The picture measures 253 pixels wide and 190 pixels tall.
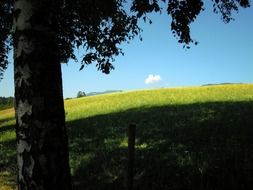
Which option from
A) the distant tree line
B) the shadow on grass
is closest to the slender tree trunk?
the shadow on grass

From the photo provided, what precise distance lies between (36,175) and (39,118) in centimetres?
79

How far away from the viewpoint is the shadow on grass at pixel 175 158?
31.8ft

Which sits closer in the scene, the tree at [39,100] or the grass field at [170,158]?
the tree at [39,100]

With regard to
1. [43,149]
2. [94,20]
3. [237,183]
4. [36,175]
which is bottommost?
[237,183]

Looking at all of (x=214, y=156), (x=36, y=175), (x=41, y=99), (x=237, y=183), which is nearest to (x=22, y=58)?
(x=41, y=99)

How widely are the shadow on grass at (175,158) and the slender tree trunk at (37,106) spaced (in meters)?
4.29

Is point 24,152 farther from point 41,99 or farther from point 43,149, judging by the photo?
point 41,99

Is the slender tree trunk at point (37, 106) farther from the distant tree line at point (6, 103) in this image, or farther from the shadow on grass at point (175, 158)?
the distant tree line at point (6, 103)

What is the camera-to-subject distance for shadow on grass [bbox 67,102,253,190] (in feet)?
31.8

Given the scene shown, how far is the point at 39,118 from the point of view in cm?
573

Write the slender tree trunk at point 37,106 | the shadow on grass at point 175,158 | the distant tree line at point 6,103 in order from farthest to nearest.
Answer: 1. the distant tree line at point 6,103
2. the shadow on grass at point 175,158
3. the slender tree trunk at point 37,106

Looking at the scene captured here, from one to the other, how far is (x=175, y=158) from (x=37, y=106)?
7.22 metres

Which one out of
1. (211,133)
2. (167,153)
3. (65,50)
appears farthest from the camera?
(65,50)

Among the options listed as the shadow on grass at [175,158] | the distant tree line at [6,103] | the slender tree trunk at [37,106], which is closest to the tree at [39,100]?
the slender tree trunk at [37,106]
